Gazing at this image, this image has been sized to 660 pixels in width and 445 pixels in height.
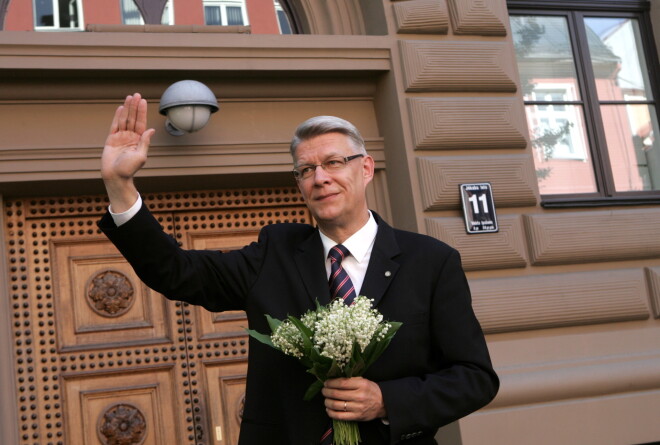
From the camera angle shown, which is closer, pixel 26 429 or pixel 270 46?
pixel 26 429

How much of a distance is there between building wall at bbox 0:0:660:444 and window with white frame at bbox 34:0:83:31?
58cm

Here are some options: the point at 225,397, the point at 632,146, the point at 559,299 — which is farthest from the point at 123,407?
the point at 632,146

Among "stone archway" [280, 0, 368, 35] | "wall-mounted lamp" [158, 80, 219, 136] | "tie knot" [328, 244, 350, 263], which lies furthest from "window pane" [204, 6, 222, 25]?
"tie knot" [328, 244, 350, 263]

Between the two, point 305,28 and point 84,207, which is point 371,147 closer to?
point 305,28

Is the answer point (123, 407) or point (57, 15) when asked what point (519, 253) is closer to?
point (123, 407)

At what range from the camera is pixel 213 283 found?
316cm

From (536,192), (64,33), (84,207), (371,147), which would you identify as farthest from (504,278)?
(64,33)

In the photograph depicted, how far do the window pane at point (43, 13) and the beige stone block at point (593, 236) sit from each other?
362 cm

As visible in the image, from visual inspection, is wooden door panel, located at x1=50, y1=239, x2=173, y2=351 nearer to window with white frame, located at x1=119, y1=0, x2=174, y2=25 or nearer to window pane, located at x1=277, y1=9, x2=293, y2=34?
window with white frame, located at x1=119, y1=0, x2=174, y2=25

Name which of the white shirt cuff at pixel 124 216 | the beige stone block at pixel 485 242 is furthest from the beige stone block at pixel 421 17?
the white shirt cuff at pixel 124 216

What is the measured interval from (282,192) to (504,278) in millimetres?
1692

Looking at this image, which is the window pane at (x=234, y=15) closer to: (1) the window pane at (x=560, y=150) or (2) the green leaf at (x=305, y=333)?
(1) the window pane at (x=560, y=150)

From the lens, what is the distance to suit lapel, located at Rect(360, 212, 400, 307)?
305cm

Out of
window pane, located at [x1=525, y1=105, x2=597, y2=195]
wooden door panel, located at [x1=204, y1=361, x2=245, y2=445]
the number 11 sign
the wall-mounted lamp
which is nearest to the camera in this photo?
the wall-mounted lamp
